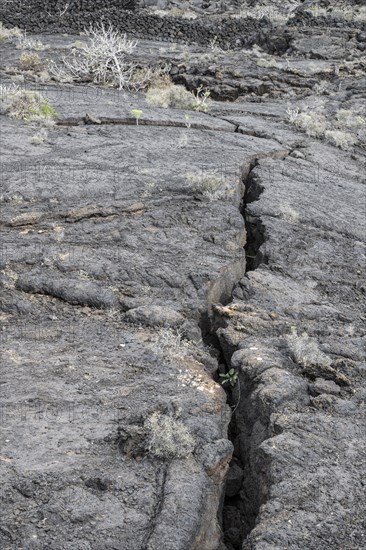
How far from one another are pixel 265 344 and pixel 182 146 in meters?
4.28

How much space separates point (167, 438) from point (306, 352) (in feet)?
5.23

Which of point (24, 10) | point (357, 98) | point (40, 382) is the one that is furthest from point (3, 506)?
point (24, 10)

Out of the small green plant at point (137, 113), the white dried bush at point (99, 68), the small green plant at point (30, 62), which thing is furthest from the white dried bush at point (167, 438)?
the small green plant at point (30, 62)

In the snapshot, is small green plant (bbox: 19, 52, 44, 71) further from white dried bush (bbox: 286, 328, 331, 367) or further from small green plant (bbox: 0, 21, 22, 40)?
white dried bush (bbox: 286, 328, 331, 367)

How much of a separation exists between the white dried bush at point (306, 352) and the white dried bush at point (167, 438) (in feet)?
4.33

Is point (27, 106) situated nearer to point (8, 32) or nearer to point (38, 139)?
point (38, 139)

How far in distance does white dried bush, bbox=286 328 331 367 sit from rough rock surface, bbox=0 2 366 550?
22 mm

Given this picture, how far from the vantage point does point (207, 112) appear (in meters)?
11.5

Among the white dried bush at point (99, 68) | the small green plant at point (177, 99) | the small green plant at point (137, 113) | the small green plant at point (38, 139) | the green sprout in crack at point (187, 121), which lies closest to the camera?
the small green plant at point (38, 139)

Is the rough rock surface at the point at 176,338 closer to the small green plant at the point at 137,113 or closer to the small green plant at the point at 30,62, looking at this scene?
the small green plant at the point at 137,113

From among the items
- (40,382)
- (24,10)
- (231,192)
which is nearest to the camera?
(40,382)

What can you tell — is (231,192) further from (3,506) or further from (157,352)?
(3,506)

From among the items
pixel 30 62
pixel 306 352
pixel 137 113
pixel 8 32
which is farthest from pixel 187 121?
pixel 8 32

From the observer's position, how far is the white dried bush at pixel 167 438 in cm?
438
